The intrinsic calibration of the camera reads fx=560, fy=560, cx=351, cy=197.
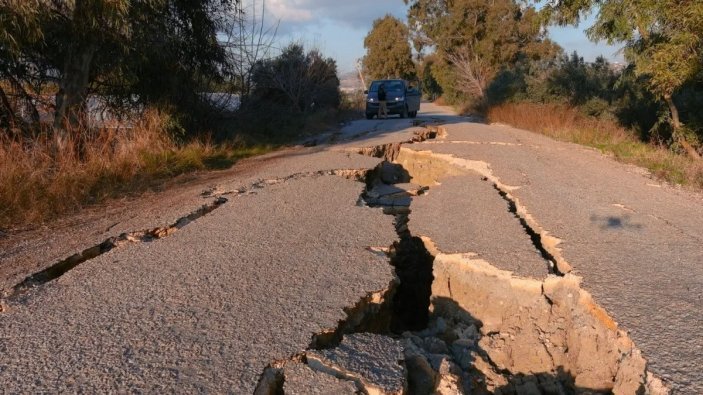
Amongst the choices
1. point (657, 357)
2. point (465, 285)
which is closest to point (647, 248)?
point (465, 285)

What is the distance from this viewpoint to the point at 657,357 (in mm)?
2713

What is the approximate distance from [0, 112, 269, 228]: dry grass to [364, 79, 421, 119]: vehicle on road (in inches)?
478

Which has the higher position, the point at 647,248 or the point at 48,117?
the point at 48,117

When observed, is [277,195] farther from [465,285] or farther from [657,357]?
[657,357]

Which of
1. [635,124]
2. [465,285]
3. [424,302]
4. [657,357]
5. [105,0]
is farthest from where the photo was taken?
[635,124]

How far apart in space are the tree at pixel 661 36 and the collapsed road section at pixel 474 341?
19.8 feet

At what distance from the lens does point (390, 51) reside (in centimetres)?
5297

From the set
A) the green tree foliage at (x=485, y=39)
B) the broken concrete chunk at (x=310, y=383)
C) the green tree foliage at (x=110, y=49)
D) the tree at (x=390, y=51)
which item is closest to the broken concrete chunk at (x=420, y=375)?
the broken concrete chunk at (x=310, y=383)

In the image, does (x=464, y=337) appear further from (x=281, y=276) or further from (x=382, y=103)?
(x=382, y=103)

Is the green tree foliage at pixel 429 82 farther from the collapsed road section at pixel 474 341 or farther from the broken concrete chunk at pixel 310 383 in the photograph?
the broken concrete chunk at pixel 310 383

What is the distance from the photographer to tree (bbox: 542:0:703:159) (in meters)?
8.95

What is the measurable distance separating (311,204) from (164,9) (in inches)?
210

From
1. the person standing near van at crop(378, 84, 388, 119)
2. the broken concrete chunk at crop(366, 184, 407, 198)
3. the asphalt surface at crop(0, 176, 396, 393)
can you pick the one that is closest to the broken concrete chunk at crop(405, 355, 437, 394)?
the asphalt surface at crop(0, 176, 396, 393)

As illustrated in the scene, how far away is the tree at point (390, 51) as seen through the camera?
2061 inches
